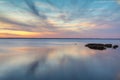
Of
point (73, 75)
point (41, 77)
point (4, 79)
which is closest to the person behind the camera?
point (4, 79)

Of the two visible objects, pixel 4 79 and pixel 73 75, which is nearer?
pixel 4 79

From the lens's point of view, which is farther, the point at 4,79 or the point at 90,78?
the point at 90,78

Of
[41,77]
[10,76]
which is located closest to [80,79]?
[41,77]

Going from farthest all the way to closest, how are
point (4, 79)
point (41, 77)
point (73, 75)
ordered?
point (73, 75) → point (41, 77) → point (4, 79)

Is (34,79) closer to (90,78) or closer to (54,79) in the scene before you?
(54,79)

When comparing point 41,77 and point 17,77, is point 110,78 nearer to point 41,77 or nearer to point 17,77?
point 41,77

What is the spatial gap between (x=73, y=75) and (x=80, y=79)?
6.16ft

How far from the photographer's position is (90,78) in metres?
20.9

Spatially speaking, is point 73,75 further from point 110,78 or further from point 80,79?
point 110,78

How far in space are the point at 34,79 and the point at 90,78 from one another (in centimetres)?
613

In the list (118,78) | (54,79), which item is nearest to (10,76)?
(54,79)

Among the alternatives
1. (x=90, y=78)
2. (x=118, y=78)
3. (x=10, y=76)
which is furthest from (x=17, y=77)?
(x=118, y=78)

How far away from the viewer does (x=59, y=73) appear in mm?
23391

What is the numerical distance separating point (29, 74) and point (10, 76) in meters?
2.45
